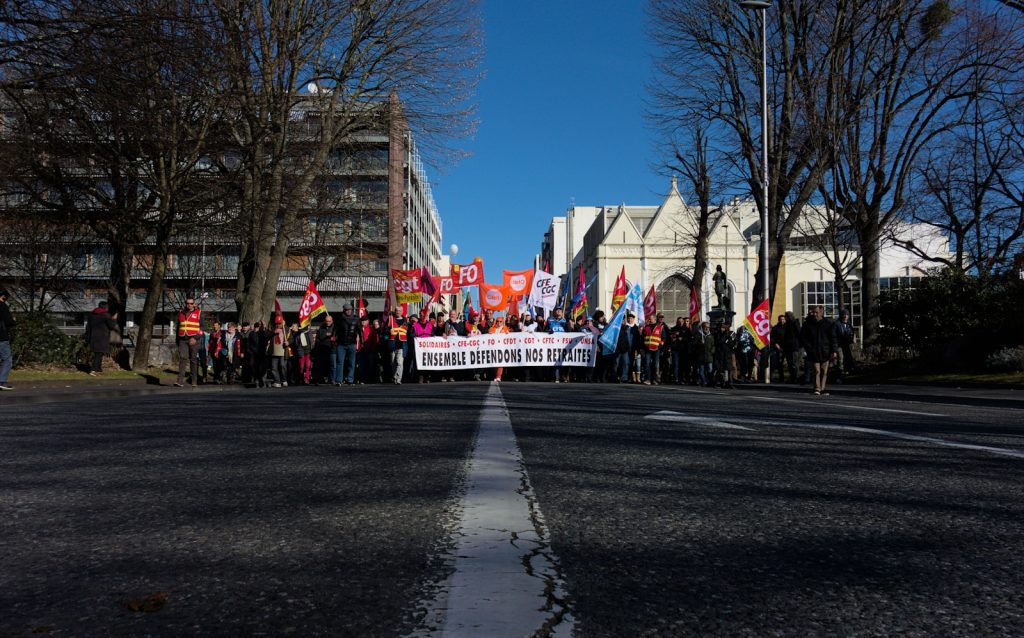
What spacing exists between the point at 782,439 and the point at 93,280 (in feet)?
203

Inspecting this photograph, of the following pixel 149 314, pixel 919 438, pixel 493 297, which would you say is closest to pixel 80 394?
pixel 149 314

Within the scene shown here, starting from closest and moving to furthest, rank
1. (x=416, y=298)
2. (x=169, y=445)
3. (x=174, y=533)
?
(x=174, y=533) → (x=169, y=445) → (x=416, y=298)

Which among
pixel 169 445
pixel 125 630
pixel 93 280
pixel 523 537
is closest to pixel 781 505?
pixel 523 537

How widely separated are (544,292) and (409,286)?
15.2 ft

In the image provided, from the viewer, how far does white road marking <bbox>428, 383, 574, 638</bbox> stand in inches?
75.4

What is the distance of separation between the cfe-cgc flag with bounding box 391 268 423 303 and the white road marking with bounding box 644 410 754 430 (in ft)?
69.9

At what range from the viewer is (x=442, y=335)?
24.4 metres

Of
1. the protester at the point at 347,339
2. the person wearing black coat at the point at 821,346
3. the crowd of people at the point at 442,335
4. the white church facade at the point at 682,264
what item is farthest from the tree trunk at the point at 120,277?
the white church facade at the point at 682,264

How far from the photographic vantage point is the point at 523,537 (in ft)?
9.23

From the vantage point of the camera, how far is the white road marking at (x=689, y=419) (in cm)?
726

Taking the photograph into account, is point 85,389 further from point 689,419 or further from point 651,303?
point 651,303

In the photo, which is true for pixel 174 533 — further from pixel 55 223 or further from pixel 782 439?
pixel 55 223

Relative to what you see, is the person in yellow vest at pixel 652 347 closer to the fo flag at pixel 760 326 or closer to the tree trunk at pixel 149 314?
the fo flag at pixel 760 326

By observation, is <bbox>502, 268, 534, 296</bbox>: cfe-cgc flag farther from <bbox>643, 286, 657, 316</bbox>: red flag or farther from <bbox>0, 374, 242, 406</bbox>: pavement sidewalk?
<bbox>0, 374, 242, 406</bbox>: pavement sidewalk
